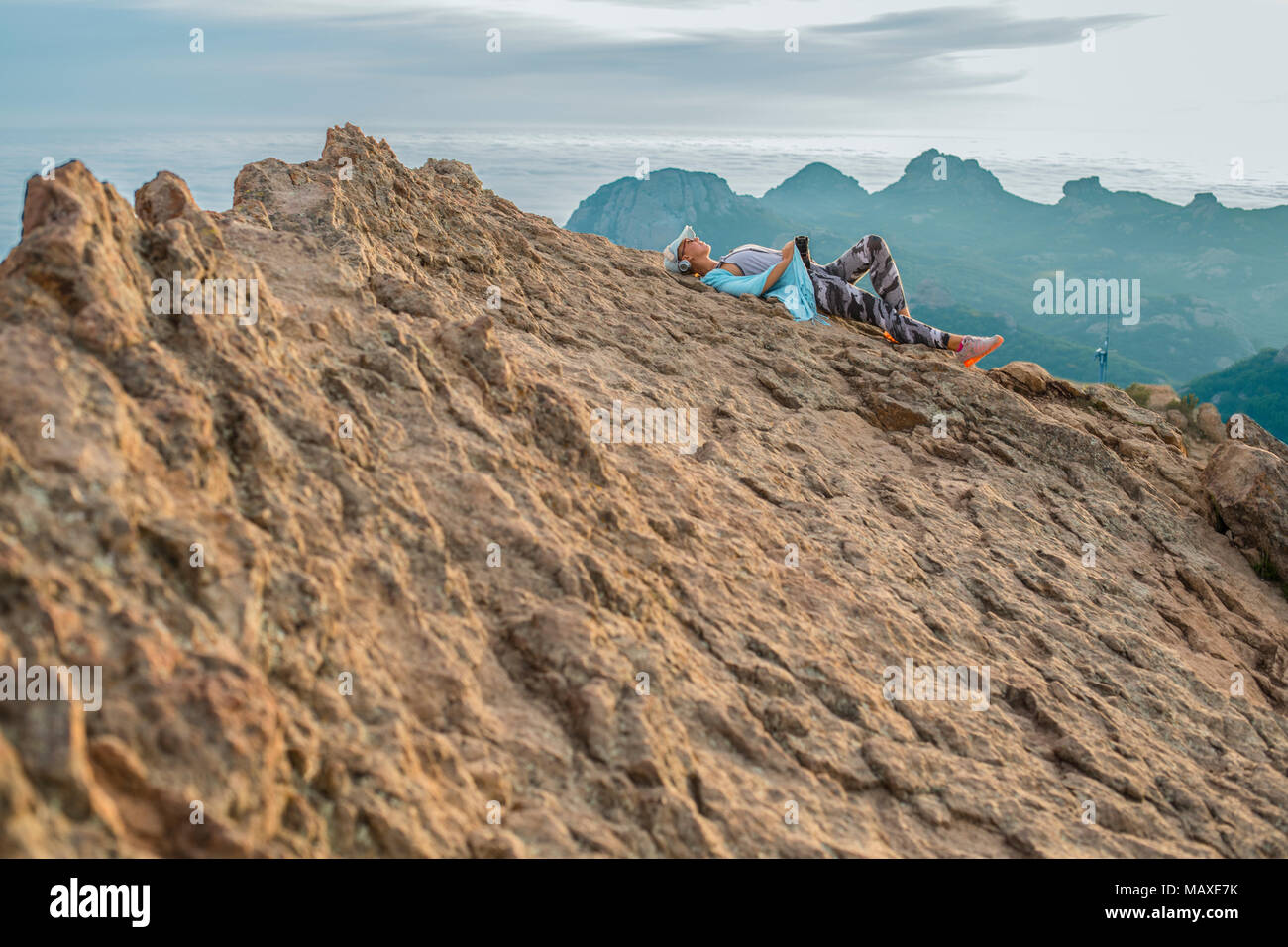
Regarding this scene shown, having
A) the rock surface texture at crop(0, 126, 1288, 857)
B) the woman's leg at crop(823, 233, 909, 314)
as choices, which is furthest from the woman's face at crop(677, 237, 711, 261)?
the rock surface texture at crop(0, 126, 1288, 857)

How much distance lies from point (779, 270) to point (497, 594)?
880 centimetres

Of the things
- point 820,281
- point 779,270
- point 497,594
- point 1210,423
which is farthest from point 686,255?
point 497,594

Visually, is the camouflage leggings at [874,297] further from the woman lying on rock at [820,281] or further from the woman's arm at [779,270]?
the woman's arm at [779,270]

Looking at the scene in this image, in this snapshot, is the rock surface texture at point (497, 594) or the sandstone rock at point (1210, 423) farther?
the sandstone rock at point (1210, 423)

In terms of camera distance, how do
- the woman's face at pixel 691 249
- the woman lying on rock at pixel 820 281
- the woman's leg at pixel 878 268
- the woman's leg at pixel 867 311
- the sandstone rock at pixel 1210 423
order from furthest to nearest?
the sandstone rock at pixel 1210 423
the woman's leg at pixel 878 268
the woman's leg at pixel 867 311
the woman's face at pixel 691 249
the woman lying on rock at pixel 820 281

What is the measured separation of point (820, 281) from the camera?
13.5m

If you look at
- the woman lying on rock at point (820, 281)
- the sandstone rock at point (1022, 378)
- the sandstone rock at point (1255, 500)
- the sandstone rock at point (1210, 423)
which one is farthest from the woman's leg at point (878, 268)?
the sandstone rock at point (1210, 423)

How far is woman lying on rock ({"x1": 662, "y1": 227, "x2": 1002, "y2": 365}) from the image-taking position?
42.0 feet

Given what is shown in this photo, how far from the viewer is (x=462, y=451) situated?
6.04 meters

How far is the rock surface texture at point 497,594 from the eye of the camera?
3.67 m

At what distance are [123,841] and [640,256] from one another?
1145 cm

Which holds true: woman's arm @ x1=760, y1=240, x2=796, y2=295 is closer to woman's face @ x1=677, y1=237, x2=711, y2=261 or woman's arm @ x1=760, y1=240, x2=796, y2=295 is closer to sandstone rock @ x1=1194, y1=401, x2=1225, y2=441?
woman's face @ x1=677, y1=237, x2=711, y2=261
